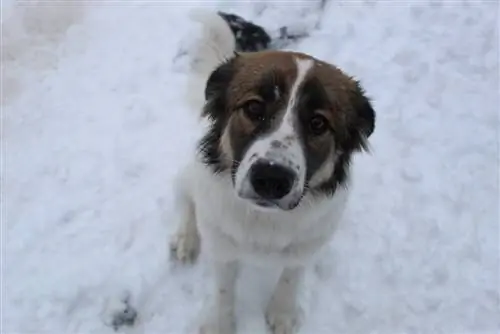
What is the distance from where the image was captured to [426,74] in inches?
206

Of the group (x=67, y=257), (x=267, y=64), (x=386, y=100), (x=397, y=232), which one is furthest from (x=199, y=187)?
(x=386, y=100)

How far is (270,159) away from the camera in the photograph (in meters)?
2.79

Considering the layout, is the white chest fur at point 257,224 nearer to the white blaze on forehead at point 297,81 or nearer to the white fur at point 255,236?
the white fur at point 255,236

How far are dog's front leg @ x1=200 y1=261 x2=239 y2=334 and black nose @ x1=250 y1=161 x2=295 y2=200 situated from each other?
985mm

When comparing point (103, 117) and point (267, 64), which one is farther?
point (103, 117)

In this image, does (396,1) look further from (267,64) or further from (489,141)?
(267,64)

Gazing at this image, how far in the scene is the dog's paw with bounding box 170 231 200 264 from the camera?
4.12 m

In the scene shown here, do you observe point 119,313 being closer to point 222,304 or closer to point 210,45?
point 222,304

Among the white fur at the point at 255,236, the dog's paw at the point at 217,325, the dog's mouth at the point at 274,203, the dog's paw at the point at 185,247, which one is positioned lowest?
the dog's paw at the point at 217,325

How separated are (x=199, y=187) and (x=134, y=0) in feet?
8.73

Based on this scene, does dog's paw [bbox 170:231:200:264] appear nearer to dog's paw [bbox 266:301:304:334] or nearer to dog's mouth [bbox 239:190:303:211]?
dog's paw [bbox 266:301:304:334]

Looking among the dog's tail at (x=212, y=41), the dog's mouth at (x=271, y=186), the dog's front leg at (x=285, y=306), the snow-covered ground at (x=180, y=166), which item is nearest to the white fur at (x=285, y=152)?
the dog's mouth at (x=271, y=186)

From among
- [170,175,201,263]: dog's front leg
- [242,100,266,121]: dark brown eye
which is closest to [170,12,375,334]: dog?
[242,100,266,121]: dark brown eye

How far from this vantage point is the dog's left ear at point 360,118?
3.21 m
